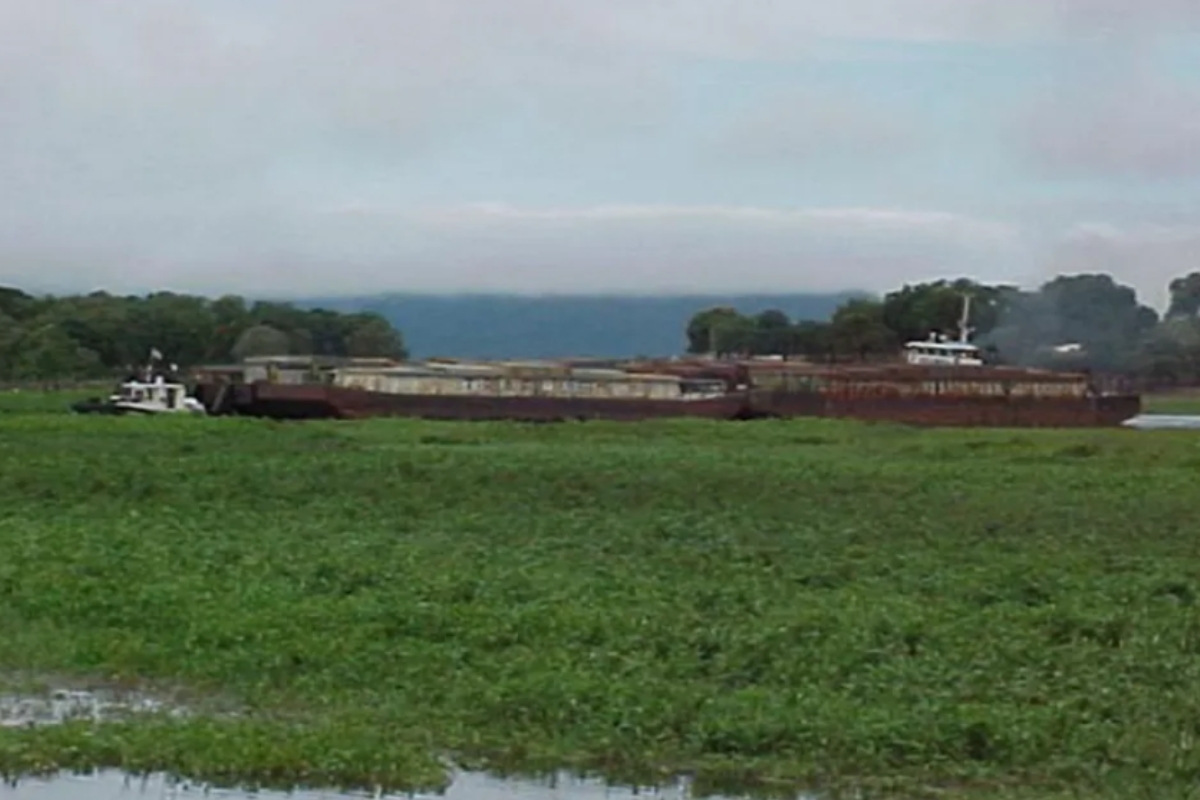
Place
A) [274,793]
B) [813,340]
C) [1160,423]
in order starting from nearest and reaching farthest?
[274,793], [1160,423], [813,340]

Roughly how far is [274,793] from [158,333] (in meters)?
77.8

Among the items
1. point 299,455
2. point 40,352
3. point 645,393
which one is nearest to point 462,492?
point 299,455

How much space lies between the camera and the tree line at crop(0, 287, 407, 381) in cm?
7738

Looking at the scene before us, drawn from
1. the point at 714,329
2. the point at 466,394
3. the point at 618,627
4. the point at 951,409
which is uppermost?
the point at 714,329

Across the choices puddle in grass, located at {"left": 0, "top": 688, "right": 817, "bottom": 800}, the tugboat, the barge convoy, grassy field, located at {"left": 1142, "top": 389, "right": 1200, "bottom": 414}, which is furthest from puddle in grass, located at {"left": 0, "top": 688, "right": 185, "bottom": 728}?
grassy field, located at {"left": 1142, "top": 389, "right": 1200, "bottom": 414}

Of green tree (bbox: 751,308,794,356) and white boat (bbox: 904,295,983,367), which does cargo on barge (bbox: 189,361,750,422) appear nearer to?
white boat (bbox: 904,295,983,367)

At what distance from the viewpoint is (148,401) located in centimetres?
5581

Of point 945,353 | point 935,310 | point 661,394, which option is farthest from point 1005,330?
point 661,394

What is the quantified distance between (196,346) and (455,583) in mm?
74159

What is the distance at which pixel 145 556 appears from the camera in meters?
19.5

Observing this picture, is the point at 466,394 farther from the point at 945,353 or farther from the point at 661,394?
the point at 945,353

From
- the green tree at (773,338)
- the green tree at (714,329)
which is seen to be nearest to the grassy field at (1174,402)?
the green tree at (773,338)

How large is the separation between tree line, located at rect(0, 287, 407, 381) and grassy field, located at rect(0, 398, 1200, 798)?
159ft

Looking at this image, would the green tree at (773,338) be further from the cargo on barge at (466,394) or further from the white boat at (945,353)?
the cargo on barge at (466,394)
